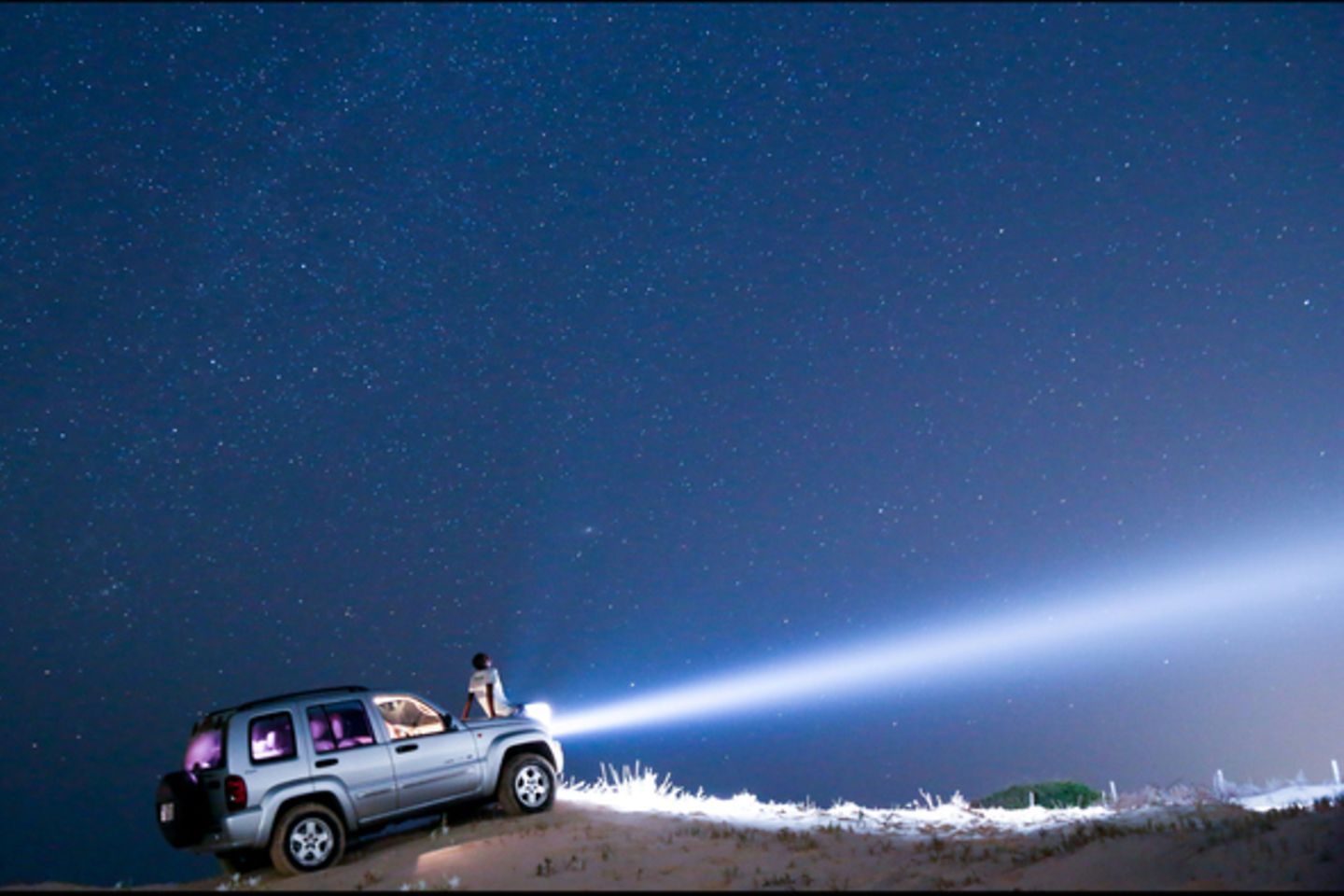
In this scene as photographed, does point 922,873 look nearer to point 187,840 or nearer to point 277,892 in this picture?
point 277,892

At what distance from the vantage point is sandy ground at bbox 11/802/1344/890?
28.2 ft

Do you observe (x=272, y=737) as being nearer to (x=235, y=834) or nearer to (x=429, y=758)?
(x=235, y=834)

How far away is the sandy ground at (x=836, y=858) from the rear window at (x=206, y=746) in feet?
4.49

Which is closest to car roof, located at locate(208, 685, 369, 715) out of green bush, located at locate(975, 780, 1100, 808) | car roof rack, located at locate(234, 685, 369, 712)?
car roof rack, located at locate(234, 685, 369, 712)

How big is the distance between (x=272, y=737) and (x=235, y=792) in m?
0.80

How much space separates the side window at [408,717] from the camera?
13.1 m

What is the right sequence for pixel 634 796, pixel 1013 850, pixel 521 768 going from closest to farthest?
pixel 1013 850 < pixel 521 768 < pixel 634 796

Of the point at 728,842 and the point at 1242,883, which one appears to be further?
the point at 728,842

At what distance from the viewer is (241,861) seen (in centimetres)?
1247

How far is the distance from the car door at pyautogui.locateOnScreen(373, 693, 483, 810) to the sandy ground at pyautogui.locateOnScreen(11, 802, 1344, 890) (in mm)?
529

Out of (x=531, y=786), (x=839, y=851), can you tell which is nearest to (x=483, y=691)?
(x=531, y=786)

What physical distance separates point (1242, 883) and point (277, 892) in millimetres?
8758

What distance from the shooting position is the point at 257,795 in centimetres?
1130

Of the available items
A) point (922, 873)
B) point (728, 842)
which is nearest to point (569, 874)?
point (728, 842)
